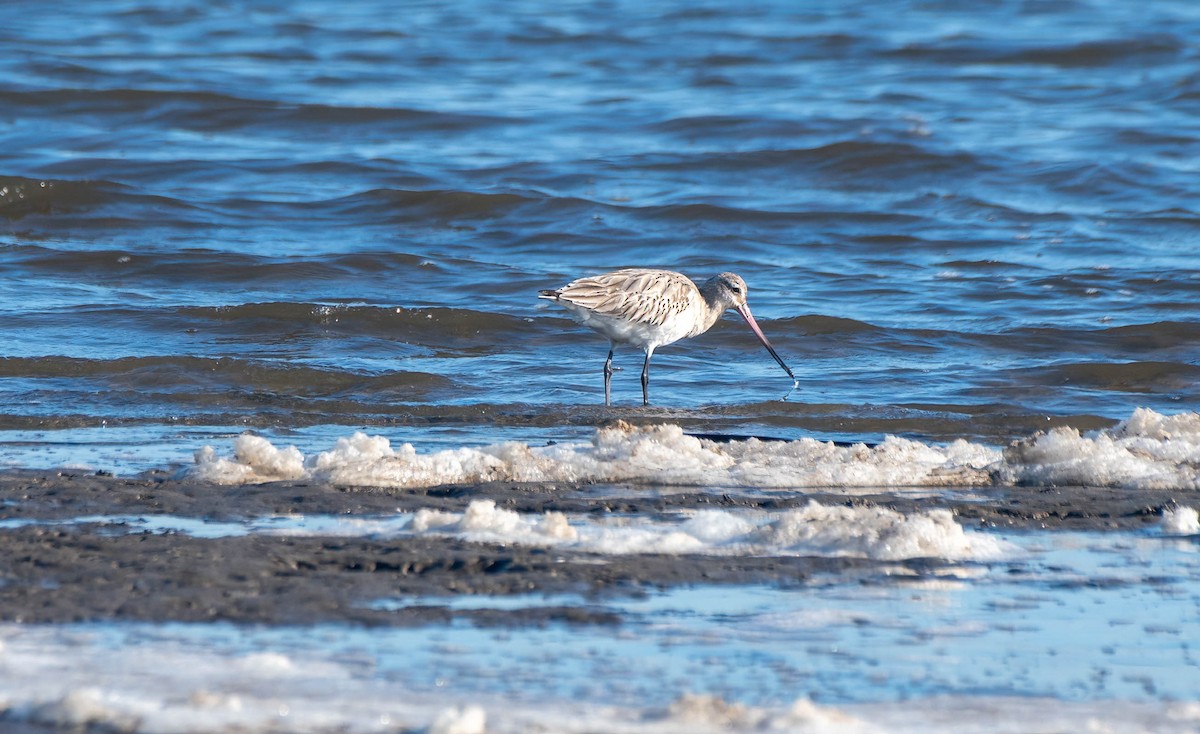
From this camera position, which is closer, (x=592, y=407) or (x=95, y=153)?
(x=592, y=407)

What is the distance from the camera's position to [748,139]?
16328mm

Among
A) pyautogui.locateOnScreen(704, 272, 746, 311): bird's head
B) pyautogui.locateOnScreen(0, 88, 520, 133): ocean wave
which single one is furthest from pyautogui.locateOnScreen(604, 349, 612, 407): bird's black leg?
pyautogui.locateOnScreen(0, 88, 520, 133): ocean wave

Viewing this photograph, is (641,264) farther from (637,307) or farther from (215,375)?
(215,375)

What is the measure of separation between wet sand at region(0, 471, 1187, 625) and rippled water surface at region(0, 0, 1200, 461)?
1.88 meters

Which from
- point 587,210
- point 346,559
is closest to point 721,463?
point 346,559

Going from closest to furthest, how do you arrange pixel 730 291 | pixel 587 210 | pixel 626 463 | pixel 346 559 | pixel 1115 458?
pixel 346 559, pixel 626 463, pixel 1115 458, pixel 730 291, pixel 587 210

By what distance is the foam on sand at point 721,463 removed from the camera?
218 inches

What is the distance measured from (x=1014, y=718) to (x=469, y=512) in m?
1.87

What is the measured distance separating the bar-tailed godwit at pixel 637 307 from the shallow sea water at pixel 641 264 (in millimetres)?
308

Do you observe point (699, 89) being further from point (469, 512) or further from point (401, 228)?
point (469, 512)

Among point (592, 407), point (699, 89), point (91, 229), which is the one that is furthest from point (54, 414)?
point (699, 89)

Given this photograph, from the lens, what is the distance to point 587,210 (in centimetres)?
1360

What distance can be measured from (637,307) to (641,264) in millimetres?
3642

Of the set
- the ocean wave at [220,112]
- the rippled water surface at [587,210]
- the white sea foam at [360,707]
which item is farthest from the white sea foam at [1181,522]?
the ocean wave at [220,112]
